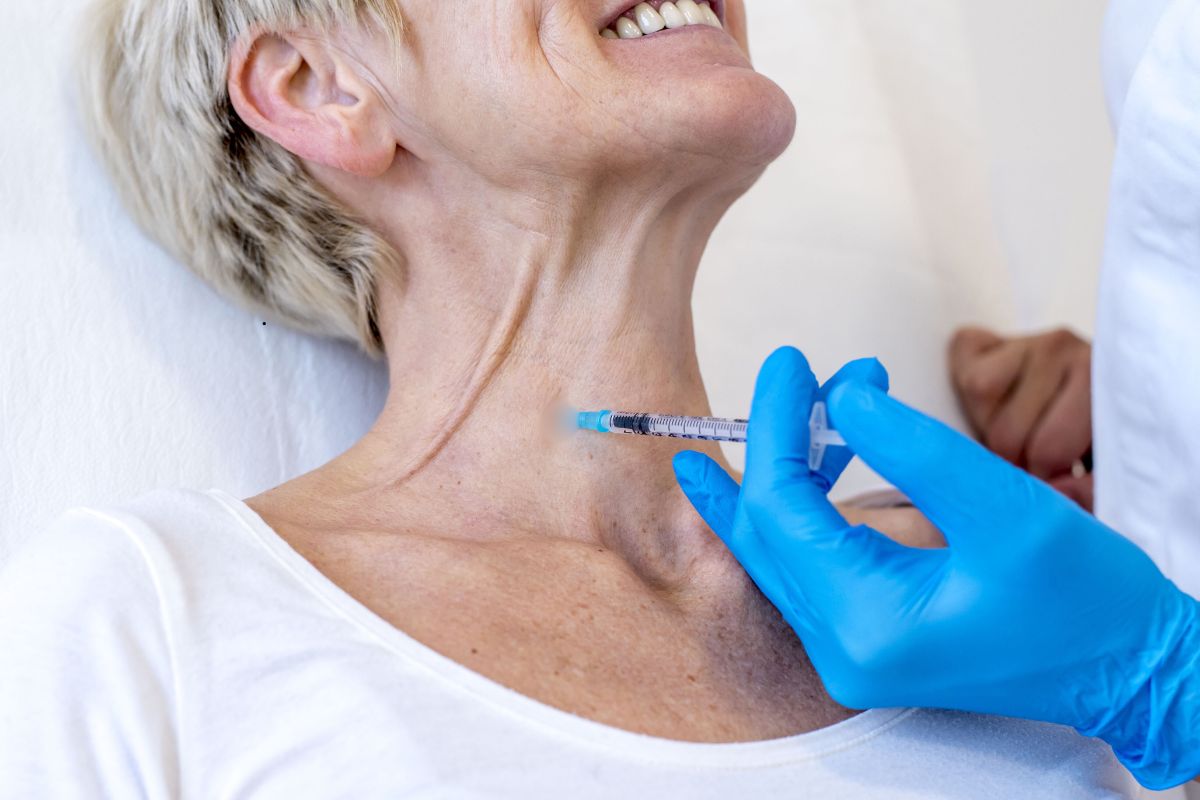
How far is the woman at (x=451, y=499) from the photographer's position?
85 centimetres

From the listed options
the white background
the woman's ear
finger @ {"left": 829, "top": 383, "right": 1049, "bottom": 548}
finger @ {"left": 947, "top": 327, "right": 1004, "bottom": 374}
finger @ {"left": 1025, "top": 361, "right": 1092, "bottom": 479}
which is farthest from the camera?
finger @ {"left": 947, "top": 327, "right": 1004, "bottom": 374}

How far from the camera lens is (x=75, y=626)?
86cm

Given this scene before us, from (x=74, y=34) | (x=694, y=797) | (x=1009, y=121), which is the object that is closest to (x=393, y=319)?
(x=74, y=34)

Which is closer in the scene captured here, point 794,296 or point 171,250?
point 171,250

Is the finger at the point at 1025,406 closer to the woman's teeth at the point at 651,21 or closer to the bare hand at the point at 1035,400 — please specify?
the bare hand at the point at 1035,400

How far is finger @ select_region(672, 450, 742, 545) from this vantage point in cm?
104

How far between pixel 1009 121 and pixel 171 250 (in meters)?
1.46

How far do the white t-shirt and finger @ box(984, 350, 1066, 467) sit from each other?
0.76 m

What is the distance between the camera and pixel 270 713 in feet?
2.82

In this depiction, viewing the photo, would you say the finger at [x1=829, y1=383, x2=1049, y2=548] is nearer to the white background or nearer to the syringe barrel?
the syringe barrel

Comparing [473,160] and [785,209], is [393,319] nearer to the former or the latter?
[473,160]

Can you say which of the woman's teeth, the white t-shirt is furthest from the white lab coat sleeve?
the woman's teeth

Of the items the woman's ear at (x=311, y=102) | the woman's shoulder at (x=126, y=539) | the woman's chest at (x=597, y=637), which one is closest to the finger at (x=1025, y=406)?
the woman's chest at (x=597, y=637)

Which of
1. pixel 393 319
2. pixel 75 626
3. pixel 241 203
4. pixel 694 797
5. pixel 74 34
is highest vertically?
pixel 74 34
